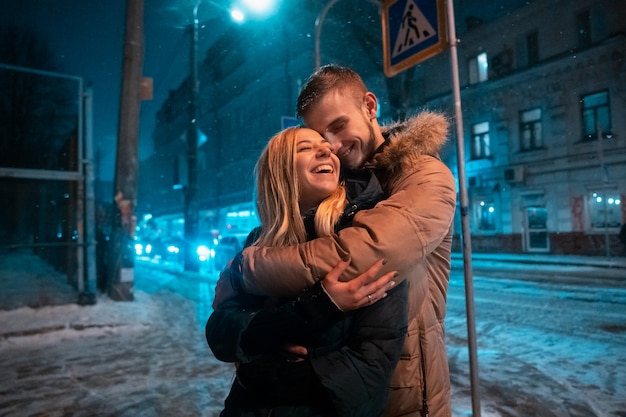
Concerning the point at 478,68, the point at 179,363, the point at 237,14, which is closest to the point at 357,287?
the point at 179,363

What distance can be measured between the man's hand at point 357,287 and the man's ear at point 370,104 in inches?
46.9

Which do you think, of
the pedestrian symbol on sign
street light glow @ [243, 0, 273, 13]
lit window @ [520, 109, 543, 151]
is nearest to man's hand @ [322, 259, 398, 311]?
the pedestrian symbol on sign

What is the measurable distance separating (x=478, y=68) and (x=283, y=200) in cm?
2557

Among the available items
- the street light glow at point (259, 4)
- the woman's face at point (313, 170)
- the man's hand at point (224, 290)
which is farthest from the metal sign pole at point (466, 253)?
the street light glow at point (259, 4)

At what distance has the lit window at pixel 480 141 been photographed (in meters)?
23.8

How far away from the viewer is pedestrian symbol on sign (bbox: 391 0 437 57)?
367 centimetres

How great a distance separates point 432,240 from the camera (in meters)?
1.68

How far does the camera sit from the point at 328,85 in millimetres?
2340

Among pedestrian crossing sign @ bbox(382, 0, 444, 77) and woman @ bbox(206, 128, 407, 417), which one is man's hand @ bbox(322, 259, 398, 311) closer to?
woman @ bbox(206, 128, 407, 417)

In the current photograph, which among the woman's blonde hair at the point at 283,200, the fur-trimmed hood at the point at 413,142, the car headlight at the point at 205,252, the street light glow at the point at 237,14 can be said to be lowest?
the car headlight at the point at 205,252

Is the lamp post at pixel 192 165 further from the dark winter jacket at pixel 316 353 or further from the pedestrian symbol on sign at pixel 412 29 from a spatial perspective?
the dark winter jacket at pixel 316 353

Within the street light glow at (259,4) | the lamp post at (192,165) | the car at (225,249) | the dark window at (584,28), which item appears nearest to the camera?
the street light glow at (259,4)

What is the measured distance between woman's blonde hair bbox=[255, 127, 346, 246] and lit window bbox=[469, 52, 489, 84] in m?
24.9

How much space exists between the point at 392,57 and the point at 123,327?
6.52 metres
